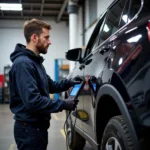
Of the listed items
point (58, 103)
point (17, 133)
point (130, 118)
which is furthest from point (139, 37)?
point (17, 133)

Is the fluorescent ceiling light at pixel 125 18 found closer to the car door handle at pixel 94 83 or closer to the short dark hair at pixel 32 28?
the car door handle at pixel 94 83

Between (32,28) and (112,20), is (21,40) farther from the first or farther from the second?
(32,28)

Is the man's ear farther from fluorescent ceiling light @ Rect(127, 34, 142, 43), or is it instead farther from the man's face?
fluorescent ceiling light @ Rect(127, 34, 142, 43)

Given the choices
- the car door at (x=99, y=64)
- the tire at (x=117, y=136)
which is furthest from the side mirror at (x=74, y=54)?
the tire at (x=117, y=136)

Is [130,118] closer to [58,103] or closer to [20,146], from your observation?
[58,103]

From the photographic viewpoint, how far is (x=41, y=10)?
14.9 meters

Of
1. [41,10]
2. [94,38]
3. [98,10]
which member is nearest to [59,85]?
[94,38]

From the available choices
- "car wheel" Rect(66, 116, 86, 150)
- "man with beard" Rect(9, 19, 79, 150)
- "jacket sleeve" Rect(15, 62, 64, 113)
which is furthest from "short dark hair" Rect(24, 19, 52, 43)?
"car wheel" Rect(66, 116, 86, 150)

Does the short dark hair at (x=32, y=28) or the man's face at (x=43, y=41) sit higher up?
the short dark hair at (x=32, y=28)

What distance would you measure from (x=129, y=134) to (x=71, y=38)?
35.8 feet

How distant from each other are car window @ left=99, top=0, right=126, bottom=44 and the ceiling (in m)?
10.4

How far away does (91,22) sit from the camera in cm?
1205

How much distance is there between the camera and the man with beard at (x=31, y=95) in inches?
78.7

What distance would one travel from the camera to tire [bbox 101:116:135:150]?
1.68 meters
